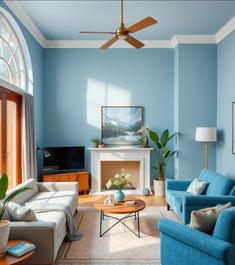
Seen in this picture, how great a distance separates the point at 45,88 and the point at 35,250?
14.6 ft

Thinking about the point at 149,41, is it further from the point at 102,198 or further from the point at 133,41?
the point at 102,198

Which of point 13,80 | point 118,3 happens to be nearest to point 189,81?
point 118,3

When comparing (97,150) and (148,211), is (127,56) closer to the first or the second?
(97,150)

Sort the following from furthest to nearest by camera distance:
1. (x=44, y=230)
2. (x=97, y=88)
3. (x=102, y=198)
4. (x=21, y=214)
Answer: (x=97, y=88) < (x=102, y=198) < (x=21, y=214) < (x=44, y=230)

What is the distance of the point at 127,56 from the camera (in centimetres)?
642

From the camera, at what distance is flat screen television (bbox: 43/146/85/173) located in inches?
231

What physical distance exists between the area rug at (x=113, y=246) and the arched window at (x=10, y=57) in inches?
112

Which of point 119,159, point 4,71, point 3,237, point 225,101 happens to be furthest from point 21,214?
point 225,101

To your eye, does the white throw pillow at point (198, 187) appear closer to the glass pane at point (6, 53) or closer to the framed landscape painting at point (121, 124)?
the framed landscape painting at point (121, 124)

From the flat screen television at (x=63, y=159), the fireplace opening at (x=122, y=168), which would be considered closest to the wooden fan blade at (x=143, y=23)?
the flat screen television at (x=63, y=159)

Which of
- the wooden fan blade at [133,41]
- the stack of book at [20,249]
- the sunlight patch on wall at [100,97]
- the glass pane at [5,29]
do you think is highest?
the glass pane at [5,29]

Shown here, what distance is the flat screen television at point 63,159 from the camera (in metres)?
5.88

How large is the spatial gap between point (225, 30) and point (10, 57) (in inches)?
171

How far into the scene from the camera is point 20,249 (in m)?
2.45
